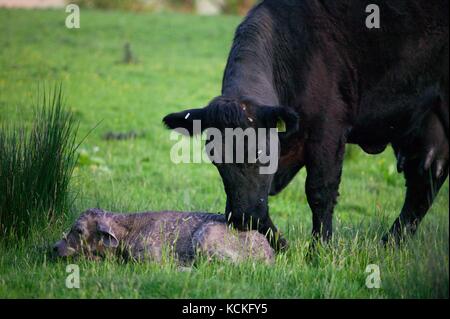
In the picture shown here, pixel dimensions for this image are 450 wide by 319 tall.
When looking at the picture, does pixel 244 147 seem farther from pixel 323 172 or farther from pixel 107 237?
pixel 107 237

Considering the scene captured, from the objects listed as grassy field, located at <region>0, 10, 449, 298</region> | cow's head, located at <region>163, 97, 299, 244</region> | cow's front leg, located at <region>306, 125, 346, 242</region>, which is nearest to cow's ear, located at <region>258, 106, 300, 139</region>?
cow's head, located at <region>163, 97, 299, 244</region>

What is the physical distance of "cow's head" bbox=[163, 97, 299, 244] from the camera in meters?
6.06

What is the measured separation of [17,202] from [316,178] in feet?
8.91

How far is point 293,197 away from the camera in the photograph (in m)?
10.9

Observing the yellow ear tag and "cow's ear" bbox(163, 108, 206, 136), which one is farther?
"cow's ear" bbox(163, 108, 206, 136)

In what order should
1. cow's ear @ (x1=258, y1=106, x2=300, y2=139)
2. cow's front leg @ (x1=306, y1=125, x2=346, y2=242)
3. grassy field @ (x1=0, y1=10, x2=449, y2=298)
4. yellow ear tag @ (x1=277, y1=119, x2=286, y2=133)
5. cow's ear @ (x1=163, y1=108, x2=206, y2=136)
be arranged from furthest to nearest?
cow's front leg @ (x1=306, y1=125, x2=346, y2=242)
cow's ear @ (x1=163, y1=108, x2=206, y2=136)
yellow ear tag @ (x1=277, y1=119, x2=286, y2=133)
cow's ear @ (x1=258, y1=106, x2=300, y2=139)
grassy field @ (x1=0, y1=10, x2=449, y2=298)

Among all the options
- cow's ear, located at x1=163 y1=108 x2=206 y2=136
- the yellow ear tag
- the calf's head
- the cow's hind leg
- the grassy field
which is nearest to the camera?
the grassy field

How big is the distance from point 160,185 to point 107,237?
4.32 m

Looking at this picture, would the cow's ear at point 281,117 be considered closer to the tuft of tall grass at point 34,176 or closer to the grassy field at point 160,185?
the grassy field at point 160,185

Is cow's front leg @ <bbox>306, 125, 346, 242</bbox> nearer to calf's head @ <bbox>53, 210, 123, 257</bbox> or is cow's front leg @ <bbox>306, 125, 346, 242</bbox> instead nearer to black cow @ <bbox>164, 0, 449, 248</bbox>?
black cow @ <bbox>164, 0, 449, 248</bbox>

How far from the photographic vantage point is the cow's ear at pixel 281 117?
237 inches

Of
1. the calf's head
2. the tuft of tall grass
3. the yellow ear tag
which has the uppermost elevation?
the yellow ear tag

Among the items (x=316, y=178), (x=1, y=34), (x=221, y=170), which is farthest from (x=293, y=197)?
(x=1, y=34)
